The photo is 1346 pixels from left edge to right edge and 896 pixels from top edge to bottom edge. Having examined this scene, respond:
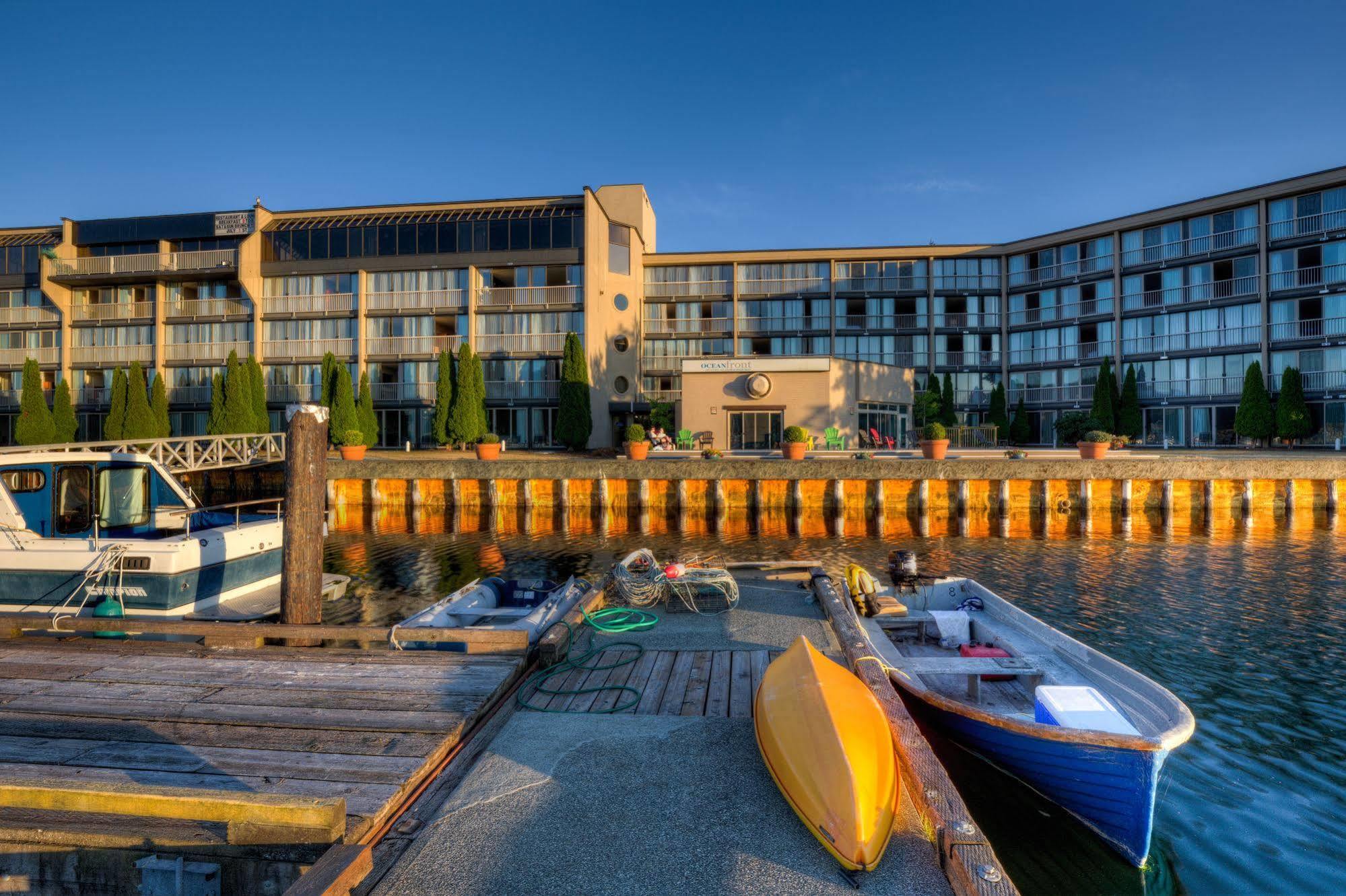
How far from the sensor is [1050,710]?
18.9ft

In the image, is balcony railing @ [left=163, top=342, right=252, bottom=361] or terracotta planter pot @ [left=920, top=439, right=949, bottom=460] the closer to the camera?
terracotta planter pot @ [left=920, top=439, right=949, bottom=460]

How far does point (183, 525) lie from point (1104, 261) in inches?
1896

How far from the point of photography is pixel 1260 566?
16875 mm

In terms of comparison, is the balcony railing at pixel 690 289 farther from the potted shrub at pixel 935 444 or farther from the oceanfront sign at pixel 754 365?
the potted shrub at pixel 935 444

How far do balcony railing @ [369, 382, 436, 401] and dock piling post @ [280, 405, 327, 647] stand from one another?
34.6 metres

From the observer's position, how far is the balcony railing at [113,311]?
A: 1753 inches

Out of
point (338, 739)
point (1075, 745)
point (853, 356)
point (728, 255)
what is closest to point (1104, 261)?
point (853, 356)

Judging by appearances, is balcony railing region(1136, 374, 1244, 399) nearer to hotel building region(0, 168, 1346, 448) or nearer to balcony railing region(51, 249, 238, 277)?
hotel building region(0, 168, 1346, 448)

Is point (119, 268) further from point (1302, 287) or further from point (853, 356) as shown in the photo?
point (1302, 287)

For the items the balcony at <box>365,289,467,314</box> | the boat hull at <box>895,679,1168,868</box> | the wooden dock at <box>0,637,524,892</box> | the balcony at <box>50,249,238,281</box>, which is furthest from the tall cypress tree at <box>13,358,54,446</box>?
the boat hull at <box>895,679,1168,868</box>

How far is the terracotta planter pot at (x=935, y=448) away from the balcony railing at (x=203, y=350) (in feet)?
128

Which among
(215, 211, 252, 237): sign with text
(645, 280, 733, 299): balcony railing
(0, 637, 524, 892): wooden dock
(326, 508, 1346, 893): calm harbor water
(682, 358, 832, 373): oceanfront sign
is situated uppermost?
(215, 211, 252, 237): sign with text

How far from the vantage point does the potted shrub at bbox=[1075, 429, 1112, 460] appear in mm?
26391

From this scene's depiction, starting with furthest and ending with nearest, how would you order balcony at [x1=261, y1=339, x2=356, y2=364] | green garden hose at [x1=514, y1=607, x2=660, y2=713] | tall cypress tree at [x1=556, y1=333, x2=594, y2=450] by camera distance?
balcony at [x1=261, y1=339, x2=356, y2=364] < tall cypress tree at [x1=556, y1=333, x2=594, y2=450] < green garden hose at [x1=514, y1=607, x2=660, y2=713]
